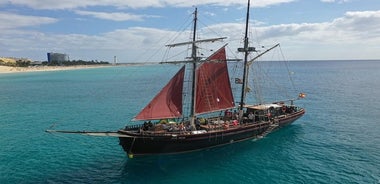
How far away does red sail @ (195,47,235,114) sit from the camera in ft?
141

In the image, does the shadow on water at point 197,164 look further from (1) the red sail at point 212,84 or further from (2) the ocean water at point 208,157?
(1) the red sail at point 212,84

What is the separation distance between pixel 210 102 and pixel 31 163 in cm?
2316

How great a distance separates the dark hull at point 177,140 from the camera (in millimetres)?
35469

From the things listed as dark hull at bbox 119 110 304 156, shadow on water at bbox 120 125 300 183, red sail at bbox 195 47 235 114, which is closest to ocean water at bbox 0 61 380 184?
shadow on water at bbox 120 125 300 183

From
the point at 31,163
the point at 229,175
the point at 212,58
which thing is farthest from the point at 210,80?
the point at 31,163

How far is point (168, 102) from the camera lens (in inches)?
1538

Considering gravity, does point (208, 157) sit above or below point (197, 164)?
above

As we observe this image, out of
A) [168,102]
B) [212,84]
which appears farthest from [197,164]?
[212,84]

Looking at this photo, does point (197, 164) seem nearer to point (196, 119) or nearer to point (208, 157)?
point (208, 157)

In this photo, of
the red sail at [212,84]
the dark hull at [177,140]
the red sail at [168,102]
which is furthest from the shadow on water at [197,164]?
the red sail at [212,84]

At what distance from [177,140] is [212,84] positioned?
10736 mm

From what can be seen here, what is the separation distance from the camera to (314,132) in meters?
48.8

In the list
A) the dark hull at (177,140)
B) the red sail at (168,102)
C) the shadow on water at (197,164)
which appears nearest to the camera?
the shadow on water at (197,164)

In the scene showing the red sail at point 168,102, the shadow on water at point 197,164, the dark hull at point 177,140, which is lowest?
the shadow on water at point 197,164
